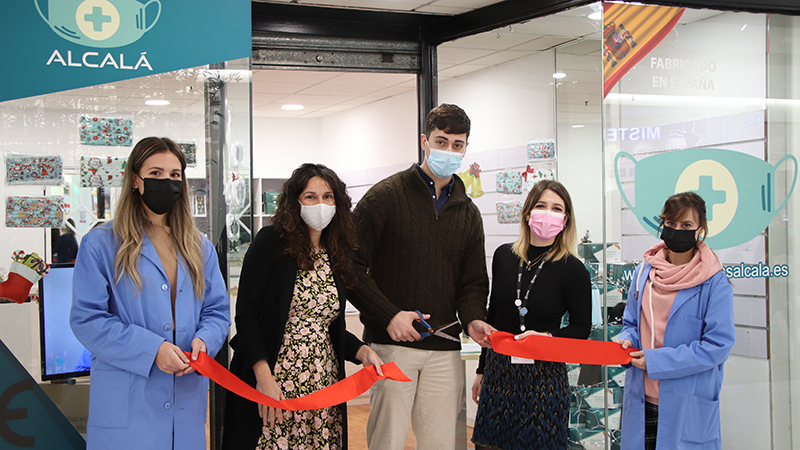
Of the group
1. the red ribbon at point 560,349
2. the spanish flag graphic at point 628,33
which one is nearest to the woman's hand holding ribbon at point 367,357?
the red ribbon at point 560,349

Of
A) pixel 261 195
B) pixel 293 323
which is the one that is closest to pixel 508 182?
pixel 293 323

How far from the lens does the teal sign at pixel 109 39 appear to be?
287 centimetres

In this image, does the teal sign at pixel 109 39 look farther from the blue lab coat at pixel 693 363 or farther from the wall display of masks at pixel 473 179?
the blue lab coat at pixel 693 363

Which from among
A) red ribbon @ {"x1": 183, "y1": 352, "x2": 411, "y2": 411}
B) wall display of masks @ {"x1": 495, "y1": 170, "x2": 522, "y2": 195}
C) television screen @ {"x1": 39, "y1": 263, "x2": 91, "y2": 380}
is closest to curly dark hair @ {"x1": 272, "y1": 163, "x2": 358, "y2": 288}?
red ribbon @ {"x1": 183, "y1": 352, "x2": 411, "y2": 411}

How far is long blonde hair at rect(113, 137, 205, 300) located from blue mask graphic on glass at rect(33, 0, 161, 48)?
0.84 meters

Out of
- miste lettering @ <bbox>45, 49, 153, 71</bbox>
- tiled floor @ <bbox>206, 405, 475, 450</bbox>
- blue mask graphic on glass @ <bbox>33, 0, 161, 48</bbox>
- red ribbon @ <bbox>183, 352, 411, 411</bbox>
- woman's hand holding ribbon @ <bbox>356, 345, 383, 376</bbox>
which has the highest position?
blue mask graphic on glass @ <bbox>33, 0, 161, 48</bbox>

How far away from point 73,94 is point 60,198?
18.9 inches

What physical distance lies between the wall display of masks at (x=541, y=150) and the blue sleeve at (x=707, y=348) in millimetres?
2043

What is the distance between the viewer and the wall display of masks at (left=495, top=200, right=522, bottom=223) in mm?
4582

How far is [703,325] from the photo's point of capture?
110 inches

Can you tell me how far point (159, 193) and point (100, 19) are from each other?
1.11 meters

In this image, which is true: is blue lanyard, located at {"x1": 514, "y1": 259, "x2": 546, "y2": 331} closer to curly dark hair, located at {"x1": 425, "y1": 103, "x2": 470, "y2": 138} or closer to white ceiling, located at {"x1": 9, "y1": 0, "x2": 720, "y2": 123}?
curly dark hair, located at {"x1": 425, "y1": 103, "x2": 470, "y2": 138}

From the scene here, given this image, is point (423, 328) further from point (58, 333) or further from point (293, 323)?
point (58, 333)

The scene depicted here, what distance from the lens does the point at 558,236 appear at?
3.04 meters
